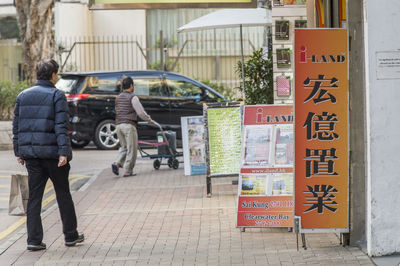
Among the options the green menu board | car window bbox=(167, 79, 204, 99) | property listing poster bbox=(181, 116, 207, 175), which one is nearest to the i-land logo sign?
the green menu board

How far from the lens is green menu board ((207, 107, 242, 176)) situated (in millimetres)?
11023

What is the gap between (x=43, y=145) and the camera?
7.80 metres

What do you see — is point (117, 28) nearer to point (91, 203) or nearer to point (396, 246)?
point (91, 203)

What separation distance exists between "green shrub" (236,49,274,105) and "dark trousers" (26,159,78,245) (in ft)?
15.5

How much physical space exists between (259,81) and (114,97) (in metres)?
7.49

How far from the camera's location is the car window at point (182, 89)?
1936cm

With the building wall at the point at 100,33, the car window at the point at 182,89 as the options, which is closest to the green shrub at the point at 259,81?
the car window at the point at 182,89

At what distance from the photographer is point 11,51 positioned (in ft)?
96.0

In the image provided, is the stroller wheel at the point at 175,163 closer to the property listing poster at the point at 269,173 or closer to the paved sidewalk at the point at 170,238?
the paved sidewalk at the point at 170,238

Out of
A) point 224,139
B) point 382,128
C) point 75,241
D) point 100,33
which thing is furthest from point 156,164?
point 100,33

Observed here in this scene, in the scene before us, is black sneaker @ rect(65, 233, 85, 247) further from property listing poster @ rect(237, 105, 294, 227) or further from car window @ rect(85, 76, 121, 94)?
car window @ rect(85, 76, 121, 94)

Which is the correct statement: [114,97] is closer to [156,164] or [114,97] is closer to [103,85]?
[103,85]

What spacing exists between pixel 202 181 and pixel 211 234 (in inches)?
193

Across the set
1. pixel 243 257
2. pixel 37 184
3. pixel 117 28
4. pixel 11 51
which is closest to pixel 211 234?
pixel 243 257
